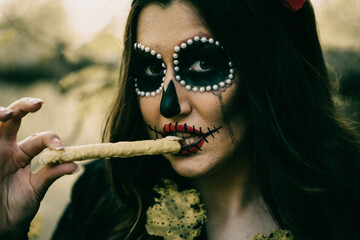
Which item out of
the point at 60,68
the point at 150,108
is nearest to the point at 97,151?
the point at 150,108

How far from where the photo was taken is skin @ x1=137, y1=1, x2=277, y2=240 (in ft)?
3.79

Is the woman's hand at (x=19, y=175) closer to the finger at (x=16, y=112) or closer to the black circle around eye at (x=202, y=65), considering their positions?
the finger at (x=16, y=112)

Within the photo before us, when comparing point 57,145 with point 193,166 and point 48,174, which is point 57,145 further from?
point 193,166

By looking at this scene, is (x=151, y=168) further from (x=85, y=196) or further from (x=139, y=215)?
(x=85, y=196)

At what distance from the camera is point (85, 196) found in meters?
1.71

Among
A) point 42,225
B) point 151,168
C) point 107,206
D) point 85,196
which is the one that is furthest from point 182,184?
point 42,225

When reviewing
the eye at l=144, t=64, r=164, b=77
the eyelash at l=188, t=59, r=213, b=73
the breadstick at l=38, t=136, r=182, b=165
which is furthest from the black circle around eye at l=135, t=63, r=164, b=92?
the breadstick at l=38, t=136, r=182, b=165

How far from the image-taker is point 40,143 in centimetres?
114

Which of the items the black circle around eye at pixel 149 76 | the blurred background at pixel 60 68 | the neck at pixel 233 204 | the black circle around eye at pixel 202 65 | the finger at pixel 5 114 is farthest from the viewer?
the blurred background at pixel 60 68

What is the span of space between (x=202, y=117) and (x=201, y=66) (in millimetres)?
183

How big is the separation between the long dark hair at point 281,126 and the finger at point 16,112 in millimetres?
399

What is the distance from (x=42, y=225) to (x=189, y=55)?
6.19 feet

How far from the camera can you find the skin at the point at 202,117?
1155 millimetres

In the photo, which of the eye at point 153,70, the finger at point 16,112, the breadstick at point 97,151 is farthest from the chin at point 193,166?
the finger at point 16,112
